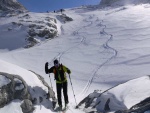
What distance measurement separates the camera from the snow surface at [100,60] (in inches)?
457

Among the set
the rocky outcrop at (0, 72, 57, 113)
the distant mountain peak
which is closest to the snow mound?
the rocky outcrop at (0, 72, 57, 113)

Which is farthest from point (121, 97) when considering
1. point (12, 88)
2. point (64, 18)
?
point (64, 18)

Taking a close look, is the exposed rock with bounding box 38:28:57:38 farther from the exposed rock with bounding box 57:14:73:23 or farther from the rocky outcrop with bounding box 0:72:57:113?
the rocky outcrop with bounding box 0:72:57:113

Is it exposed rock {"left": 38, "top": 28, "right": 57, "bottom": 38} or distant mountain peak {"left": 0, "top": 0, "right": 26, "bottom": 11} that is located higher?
distant mountain peak {"left": 0, "top": 0, "right": 26, "bottom": 11}

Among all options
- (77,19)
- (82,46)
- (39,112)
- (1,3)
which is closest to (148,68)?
(39,112)

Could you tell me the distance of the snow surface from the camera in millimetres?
11602

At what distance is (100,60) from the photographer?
78.0 ft

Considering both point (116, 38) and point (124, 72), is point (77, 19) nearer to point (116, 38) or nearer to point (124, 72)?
point (116, 38)

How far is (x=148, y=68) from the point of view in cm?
1855

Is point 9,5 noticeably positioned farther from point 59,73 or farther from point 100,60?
point 59,73

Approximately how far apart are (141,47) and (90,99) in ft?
43.6

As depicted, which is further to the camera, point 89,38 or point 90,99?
point 89,38

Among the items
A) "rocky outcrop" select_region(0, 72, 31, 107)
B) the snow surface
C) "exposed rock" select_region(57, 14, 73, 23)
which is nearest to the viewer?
"rocky outcrop" select_region(0, 72, 31, 107)

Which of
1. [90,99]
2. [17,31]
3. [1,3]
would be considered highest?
[1,3]
